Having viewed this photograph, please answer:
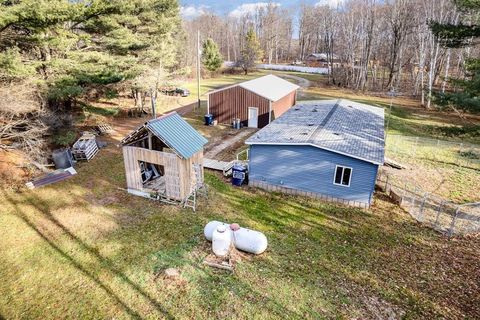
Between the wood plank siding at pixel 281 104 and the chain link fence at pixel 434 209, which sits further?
the wood plank siding at pixel 281 104

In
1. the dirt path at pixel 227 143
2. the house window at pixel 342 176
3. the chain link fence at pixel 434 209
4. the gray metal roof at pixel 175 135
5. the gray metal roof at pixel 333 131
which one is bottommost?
the chain link fence at pixel 434 209

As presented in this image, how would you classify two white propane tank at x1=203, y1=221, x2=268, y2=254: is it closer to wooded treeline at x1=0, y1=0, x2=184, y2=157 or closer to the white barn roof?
wooded treeline at x1=0, y1=0, x2=184, y2=157

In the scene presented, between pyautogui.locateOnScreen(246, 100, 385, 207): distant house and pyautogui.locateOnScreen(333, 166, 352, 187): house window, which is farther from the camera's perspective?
pyautogui.locateOnScreen(333, 166, 352, 187): house window

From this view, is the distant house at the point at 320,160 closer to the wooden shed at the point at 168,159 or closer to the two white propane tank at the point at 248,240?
the wooden shed at the point at 168,159

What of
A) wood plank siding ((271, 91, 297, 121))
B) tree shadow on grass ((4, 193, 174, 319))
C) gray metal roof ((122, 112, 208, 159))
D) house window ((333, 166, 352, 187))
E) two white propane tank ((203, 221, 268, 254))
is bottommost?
tree shadow on grass ((4, 193, 174, 319))

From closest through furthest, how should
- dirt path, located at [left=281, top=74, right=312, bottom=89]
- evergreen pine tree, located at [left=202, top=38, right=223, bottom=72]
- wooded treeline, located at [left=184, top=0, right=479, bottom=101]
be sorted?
wooded treeline, located at [left=184, top=0, right=479, bottom=101]
dirt path, located at [left=281, top=74, right=312, bottom=89]
evergreen pine tree, located at [left=202, top=38, right=223, bottom=72]

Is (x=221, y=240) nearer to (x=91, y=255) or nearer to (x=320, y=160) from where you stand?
(x=91, y=255)

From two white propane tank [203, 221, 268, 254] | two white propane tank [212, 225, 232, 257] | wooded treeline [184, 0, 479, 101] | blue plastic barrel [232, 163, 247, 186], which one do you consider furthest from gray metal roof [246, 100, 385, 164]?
wooded treeline [184, 0, 479, 101]

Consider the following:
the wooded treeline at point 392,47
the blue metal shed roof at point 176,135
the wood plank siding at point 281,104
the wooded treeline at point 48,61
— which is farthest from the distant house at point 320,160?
the wooded treeline at point 392,47
